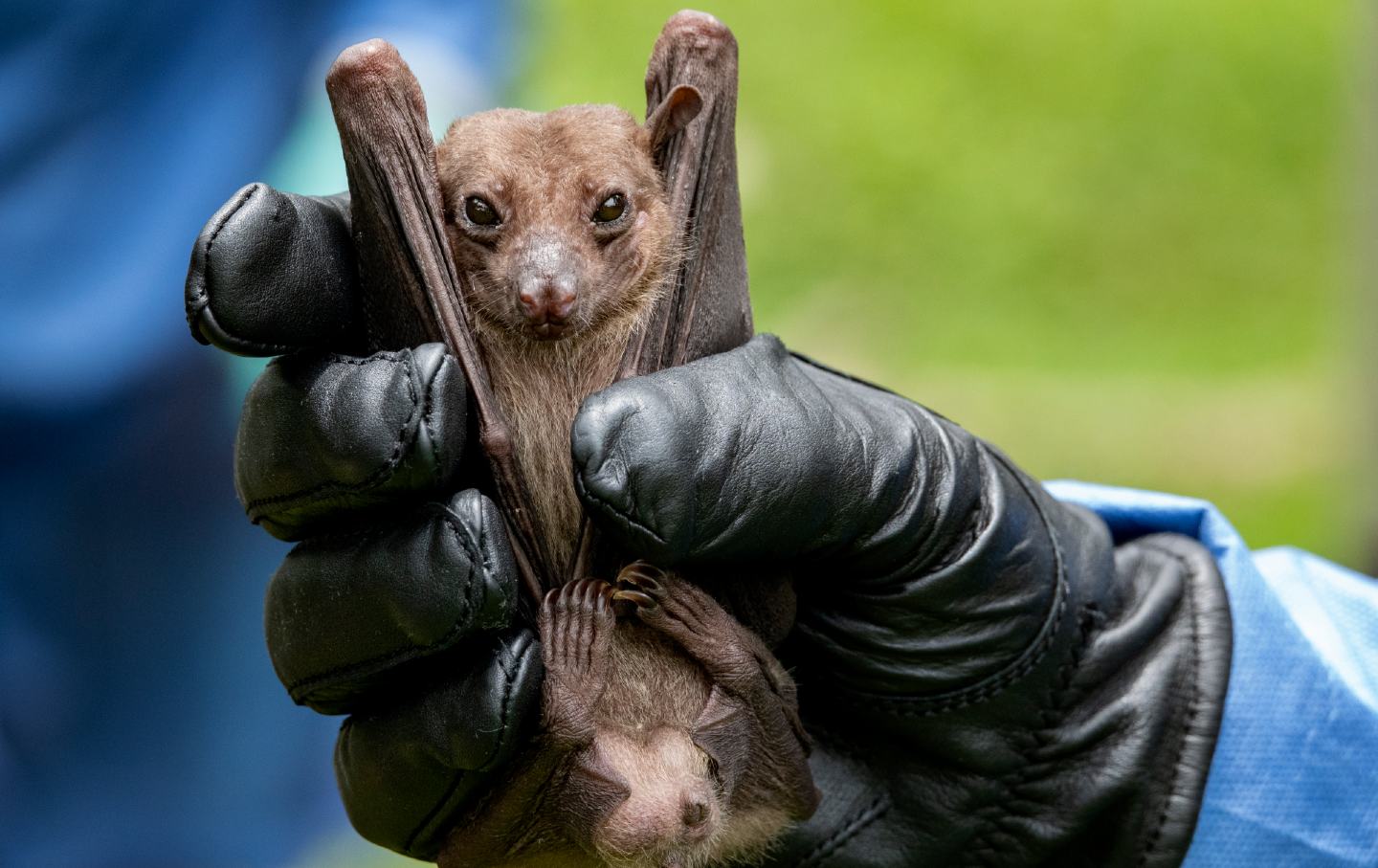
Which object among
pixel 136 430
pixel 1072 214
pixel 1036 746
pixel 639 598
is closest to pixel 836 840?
pixel 1036 746

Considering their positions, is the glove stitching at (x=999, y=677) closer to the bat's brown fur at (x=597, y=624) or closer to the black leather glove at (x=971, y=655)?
the black leather glove at (x=971, y=655)

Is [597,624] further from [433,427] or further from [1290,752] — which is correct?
[1290,752]

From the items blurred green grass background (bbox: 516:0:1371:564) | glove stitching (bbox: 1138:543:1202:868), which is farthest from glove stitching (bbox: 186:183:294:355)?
blurred green grass background (bbox: 516:0:1371:564)

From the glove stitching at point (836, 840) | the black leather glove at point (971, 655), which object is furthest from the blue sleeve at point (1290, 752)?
the glove stitching at point (836, 840)

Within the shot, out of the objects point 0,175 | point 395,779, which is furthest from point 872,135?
point 395,779

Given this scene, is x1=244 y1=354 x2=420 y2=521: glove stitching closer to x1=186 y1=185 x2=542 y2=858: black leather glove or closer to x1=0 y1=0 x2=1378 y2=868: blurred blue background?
x1=186 y1=185 x2=542 y2=858: black leather glove
